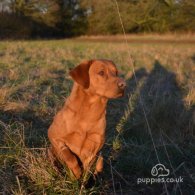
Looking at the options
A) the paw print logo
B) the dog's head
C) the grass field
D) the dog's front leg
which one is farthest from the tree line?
the dog's front leg

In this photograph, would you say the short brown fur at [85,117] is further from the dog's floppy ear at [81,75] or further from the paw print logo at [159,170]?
the paw print logo at [159,170]

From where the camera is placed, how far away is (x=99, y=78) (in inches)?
145

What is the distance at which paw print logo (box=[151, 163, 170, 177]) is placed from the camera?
4133mm

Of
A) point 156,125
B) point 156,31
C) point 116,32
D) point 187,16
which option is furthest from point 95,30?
point 156,125

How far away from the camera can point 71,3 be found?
40281mm

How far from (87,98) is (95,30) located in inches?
1364

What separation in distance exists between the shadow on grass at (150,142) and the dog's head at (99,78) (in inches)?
34.1

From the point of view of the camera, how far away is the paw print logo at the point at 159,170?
413 centimetres

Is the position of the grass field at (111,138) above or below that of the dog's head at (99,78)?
below

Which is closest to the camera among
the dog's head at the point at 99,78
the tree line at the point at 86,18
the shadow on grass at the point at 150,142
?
the dog's head at the point at 99,78

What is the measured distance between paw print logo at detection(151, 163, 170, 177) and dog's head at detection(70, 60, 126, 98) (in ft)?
3.44

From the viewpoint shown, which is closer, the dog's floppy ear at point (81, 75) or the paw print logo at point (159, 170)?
the dog's floppy ear at point (81, 75)

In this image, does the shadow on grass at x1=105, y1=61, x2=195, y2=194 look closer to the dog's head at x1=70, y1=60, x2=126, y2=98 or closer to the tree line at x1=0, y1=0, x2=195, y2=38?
the dog's head at x1=70, y1=60, x2=126, y2=98

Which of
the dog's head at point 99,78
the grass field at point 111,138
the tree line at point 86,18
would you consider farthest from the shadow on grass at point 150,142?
the tree line at point 86,18
